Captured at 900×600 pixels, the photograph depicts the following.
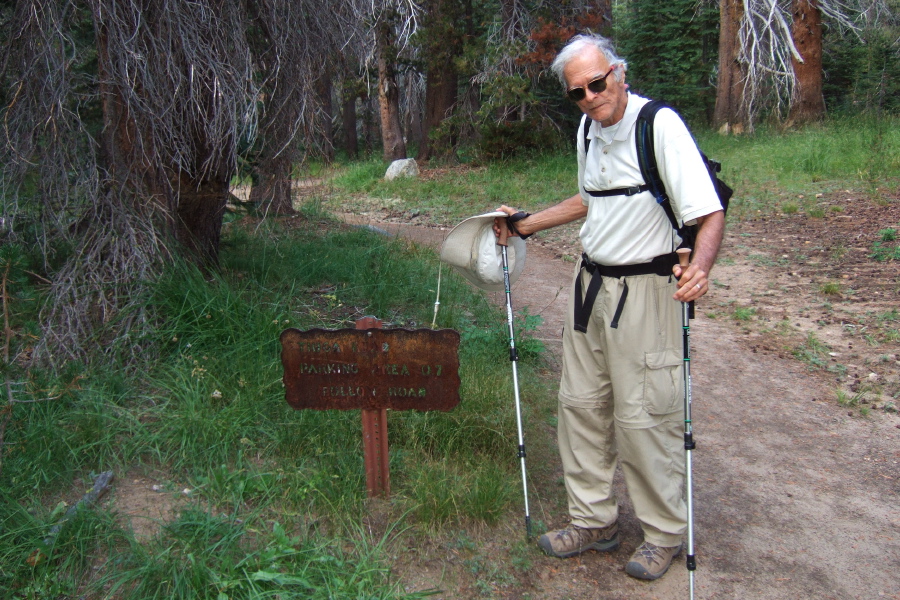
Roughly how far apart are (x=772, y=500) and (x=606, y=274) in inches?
73.3

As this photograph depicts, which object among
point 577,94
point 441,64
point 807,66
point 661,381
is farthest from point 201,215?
point 807,66

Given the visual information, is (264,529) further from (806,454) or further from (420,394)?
(806,454)

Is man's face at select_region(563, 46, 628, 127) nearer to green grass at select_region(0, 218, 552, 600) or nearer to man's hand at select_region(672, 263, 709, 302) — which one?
man's hand at select_region(672, 263, 709, 302)

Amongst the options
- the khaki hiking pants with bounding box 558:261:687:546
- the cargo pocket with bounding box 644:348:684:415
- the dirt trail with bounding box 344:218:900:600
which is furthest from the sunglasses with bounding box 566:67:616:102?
the dirt trail with bounding box 344:218:900:600

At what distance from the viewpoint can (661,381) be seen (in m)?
3.21

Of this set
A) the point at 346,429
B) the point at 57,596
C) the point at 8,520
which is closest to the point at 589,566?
the point at 346,429

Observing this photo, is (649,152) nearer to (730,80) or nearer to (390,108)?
(390,108)

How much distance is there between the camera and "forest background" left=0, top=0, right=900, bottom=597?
329cm

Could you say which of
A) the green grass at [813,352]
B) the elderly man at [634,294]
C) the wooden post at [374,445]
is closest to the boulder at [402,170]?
the green grass at [813,352]

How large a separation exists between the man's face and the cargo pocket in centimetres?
102

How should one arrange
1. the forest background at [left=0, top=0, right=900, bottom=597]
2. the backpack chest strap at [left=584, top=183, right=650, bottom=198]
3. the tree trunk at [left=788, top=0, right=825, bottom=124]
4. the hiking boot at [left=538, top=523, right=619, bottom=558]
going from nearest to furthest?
1. the backpack chest strap at [left=584, top=183, right=650, bottom=198]
2. the forest background at [left=0, top=0, right=900, bottom=597]
3. the hiking boot at [left=538, top=523, right=619, bottom=558]
4. the tree trunk at [left=788, top=0, right=825, bottom=124]

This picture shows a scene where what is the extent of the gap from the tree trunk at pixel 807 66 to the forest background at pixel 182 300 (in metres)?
13.1

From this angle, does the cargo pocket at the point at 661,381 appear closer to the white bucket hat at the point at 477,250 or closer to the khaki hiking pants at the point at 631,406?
the khaki hiking pants at the point at 631,406

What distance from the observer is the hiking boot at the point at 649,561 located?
3.39 m
